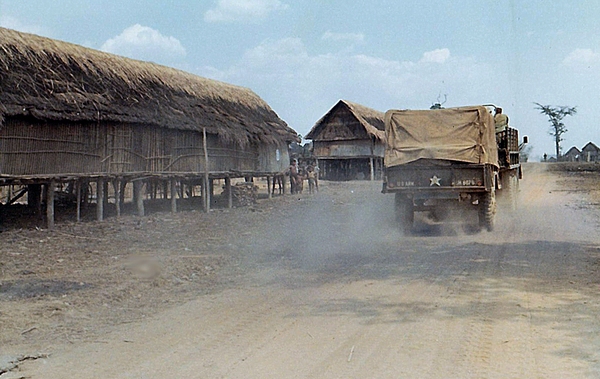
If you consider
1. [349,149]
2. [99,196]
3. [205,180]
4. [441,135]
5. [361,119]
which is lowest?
[99,196]

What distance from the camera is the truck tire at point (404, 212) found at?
13867 millimetres

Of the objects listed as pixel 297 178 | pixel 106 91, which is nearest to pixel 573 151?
pixel 297 178

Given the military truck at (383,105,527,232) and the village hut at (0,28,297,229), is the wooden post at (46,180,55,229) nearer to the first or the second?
the village hut at (0,28,297,229)

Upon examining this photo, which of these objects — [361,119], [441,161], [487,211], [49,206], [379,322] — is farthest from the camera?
[361,119]

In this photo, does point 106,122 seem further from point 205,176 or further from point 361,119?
point 361,119

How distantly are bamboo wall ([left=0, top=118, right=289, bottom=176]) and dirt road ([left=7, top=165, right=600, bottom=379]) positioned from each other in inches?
311

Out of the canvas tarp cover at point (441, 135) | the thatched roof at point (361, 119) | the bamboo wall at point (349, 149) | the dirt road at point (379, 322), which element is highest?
the thatched roof at point (361, 119)

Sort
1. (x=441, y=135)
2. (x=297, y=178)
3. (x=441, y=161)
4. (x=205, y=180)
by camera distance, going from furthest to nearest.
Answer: (x=297, y=178) < (x=205, y=180) < (x=441, y=135) < (x=441, y=161)

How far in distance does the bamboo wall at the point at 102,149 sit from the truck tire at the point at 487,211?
11.2m

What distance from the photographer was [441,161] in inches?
525

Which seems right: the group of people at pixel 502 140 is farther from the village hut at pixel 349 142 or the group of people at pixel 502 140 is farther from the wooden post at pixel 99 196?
the village hut at pixel 349 142

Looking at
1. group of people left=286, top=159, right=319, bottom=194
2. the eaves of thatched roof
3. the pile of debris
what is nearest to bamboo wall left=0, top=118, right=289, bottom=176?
the pile of debris

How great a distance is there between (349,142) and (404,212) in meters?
28.2

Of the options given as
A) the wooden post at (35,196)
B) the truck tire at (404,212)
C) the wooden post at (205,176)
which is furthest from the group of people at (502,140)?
the wooden post at (35,196)
